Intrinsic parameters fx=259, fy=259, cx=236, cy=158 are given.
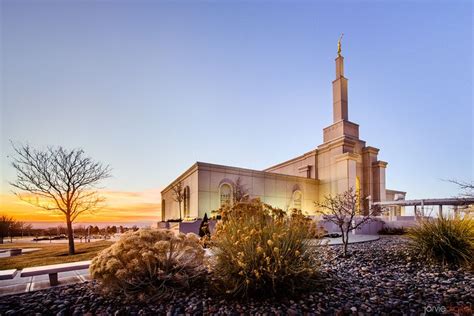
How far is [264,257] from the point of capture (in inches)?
130

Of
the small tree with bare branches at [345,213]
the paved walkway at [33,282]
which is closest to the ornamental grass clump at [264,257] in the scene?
the paved walkway at [33,282]

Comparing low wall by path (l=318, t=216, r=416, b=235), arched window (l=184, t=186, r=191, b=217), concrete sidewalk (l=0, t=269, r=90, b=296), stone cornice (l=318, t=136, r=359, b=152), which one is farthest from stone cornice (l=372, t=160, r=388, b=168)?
concrete sidewalk (l=0, t=269, r=90, b=296)

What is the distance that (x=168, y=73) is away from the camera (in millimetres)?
12469

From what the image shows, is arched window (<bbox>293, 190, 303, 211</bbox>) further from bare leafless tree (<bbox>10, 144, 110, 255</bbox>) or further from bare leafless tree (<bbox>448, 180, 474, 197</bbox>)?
bare leafless tree (<bbox>448, 180, 474, 197</bbox>)

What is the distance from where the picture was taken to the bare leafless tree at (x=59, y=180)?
12500 millimetres

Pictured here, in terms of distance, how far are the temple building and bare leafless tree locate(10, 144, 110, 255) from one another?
6.17 metres

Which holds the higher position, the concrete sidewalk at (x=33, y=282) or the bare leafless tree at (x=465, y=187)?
the bare leafless tree at (x=465, y=187)

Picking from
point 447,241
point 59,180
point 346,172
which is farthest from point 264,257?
point 346,172

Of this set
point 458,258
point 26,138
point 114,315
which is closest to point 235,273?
point 114,315

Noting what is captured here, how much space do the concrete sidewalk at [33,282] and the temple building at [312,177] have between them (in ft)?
40.2

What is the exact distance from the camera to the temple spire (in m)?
24.1

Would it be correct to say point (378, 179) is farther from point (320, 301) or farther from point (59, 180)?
point (59, 180)

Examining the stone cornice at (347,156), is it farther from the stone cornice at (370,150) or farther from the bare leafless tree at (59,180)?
the bare leafless tree at (59,180)

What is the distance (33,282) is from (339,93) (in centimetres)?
2521
